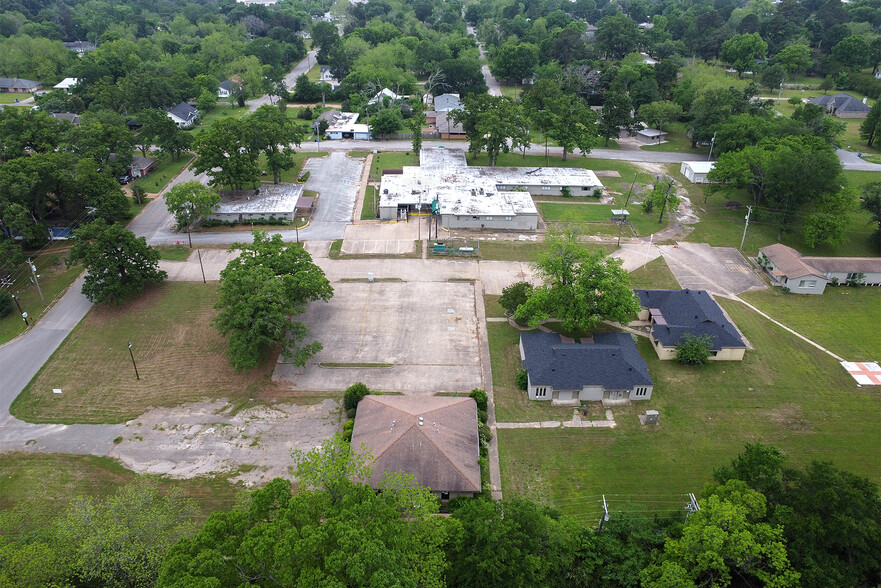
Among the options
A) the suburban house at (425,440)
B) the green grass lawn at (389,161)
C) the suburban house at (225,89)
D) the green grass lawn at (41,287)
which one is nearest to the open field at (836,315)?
the suburban house at (425,440)

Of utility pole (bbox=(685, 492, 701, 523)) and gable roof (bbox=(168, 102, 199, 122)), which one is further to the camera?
gable roof (bbox=(168, 102, 199, 122))

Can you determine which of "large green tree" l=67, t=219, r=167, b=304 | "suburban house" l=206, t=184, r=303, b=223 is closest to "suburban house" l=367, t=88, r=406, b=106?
"suburban house" l=206, t=184, r=303, b=223

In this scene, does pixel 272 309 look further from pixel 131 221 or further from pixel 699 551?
pixel 131 221

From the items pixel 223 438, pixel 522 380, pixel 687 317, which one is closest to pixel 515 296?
pixel 522 380

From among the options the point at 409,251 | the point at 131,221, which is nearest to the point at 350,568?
the point at 409,251

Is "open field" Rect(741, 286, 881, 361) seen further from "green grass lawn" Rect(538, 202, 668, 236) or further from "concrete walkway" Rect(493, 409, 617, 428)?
"concrete walkway" Rect(493, 409, 617, 428)

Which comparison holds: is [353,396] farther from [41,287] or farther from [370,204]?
[370,204]
